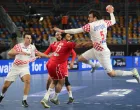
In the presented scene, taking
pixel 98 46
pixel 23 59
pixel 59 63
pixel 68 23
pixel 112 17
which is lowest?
pixel 59 63

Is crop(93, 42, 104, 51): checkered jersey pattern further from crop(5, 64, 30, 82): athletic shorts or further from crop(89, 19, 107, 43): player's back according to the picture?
crop(5, 64, 30, 82): athletic shorts

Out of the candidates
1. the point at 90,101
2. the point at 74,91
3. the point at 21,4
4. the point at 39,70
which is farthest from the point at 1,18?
the point at 90,101

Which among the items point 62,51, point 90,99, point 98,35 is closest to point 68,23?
point 90,99

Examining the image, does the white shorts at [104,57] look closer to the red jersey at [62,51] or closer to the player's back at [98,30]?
the player's back at [98,30]

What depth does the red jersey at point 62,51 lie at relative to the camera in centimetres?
1132

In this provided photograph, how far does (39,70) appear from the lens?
24.9 metres

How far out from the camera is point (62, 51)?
1133 cm

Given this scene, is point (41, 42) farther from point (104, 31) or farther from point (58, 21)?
point (104, 31)

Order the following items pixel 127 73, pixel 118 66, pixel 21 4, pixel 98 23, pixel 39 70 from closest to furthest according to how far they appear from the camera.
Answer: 1. pixel 98 23
2. pixel 127 73
3. pixel 39 70
4. pixel 118 66
5. pixel 21 4

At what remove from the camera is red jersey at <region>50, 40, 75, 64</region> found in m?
11.3

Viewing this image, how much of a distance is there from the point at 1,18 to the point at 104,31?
23.7 meters

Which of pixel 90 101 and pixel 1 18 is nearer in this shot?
pixel 90 101

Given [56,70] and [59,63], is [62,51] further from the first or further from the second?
[56,70]

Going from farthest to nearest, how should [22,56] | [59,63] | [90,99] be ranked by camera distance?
[90,99], [22,56], [59,63]
